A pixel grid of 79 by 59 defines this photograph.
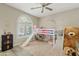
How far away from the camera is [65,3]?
190 centimetres

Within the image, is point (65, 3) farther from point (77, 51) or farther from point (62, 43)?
point (77, 51)

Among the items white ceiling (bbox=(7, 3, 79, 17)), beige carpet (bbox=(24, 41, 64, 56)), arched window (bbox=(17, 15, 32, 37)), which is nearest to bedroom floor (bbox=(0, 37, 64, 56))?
beige carpet (bbox=(24, 41, 64, 56))

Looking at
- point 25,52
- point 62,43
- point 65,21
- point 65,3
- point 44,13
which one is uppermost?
point 65,3

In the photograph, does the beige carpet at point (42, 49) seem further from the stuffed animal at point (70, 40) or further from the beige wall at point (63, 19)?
the beige wall at point (63, 19)

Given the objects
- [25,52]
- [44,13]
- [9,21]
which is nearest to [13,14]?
[9,21]

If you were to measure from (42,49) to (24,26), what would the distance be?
44 centimetres

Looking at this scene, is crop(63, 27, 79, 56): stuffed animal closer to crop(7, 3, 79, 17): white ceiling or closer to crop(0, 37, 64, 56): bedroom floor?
crop(0, 37, 64, 56): bedroom floor

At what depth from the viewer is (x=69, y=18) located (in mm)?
1873

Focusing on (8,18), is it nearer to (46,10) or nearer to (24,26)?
(24,26)

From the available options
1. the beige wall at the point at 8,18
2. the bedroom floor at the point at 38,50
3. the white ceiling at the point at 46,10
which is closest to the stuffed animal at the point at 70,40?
the bedroom floor at the point at 38,50

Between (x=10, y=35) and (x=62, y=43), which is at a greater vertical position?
(x=10, y=35)

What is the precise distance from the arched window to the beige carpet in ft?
0.60

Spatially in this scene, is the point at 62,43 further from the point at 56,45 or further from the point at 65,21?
the point at 65,21

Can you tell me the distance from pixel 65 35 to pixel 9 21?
2.83ft
